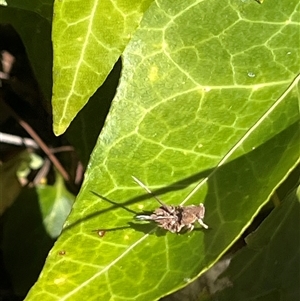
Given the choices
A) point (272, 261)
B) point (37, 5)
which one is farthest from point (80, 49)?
point (272, 261)

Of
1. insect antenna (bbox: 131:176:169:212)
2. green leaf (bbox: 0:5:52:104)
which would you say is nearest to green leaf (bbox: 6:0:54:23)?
green leaf (bbox: 0:5:52:104)

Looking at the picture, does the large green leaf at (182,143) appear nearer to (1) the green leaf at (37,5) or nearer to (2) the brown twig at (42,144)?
(1) the green leaf at (37,5)

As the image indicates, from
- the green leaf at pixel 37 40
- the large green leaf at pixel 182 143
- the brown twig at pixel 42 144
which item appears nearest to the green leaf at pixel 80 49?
the large green leaf at pixel 182 143

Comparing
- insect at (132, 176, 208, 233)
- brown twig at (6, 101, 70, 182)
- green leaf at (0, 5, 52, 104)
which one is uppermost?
green leaf at (0, 5, 52, 104)

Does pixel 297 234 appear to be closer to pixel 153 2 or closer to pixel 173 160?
pixel 173 160

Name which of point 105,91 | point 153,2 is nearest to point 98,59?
point 153,2

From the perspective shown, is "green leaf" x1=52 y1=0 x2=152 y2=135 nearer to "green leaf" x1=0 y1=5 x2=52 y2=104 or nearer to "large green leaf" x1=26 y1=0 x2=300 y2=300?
"large green leaf" x1=26 y1=0 x2=300 y2=300

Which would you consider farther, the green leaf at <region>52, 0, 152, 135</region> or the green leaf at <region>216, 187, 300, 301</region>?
the green leaf at <region>216, 187, 300, 301</region>
